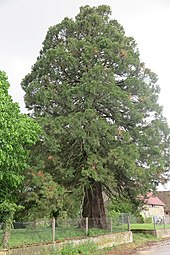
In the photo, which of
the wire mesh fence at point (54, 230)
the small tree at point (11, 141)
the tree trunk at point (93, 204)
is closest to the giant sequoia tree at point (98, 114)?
the tree trunk at point (93, 204)

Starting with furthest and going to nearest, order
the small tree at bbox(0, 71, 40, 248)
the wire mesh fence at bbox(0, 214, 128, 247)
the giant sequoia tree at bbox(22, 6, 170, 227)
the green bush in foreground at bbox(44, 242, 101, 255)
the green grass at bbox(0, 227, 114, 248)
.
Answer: the giant sequoia tree at bbox(22, 6, 170, 227)
the small tree at bbox(0, 71, 40, 248)
the green bush in foreground at bbox(44, 242, 101, 255)
the wire mesh fence at bbox(0, 214, 128, 247)
the green grass at bbox(0, 227, 114, 248)

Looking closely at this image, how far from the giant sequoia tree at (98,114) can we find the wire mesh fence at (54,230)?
0.51 m

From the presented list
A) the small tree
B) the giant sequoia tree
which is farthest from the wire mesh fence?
the small tree

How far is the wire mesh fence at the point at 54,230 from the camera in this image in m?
12.8

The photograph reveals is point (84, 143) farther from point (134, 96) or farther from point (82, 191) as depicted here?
point (134, 96)

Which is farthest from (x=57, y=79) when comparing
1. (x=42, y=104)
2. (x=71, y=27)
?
(x=71, y=27)

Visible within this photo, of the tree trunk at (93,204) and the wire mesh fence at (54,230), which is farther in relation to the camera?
the tree trunk at (93,204)

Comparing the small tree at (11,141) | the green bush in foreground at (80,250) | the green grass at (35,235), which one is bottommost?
the green bush in foreground at (80,250)

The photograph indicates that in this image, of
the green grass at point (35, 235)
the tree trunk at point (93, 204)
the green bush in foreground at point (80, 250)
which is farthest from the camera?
the tree trunk at point (93, 204)

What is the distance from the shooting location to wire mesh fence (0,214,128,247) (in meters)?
12.8

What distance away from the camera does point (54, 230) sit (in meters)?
13.7

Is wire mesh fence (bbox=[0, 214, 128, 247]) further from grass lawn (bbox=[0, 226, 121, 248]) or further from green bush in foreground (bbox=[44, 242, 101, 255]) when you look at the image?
green bush in foreground (bbox=[44, 242, 101, 255])

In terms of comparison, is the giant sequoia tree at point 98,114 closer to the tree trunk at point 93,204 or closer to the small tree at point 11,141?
the tree trunk at point 93,204

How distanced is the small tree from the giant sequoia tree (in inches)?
58.7
